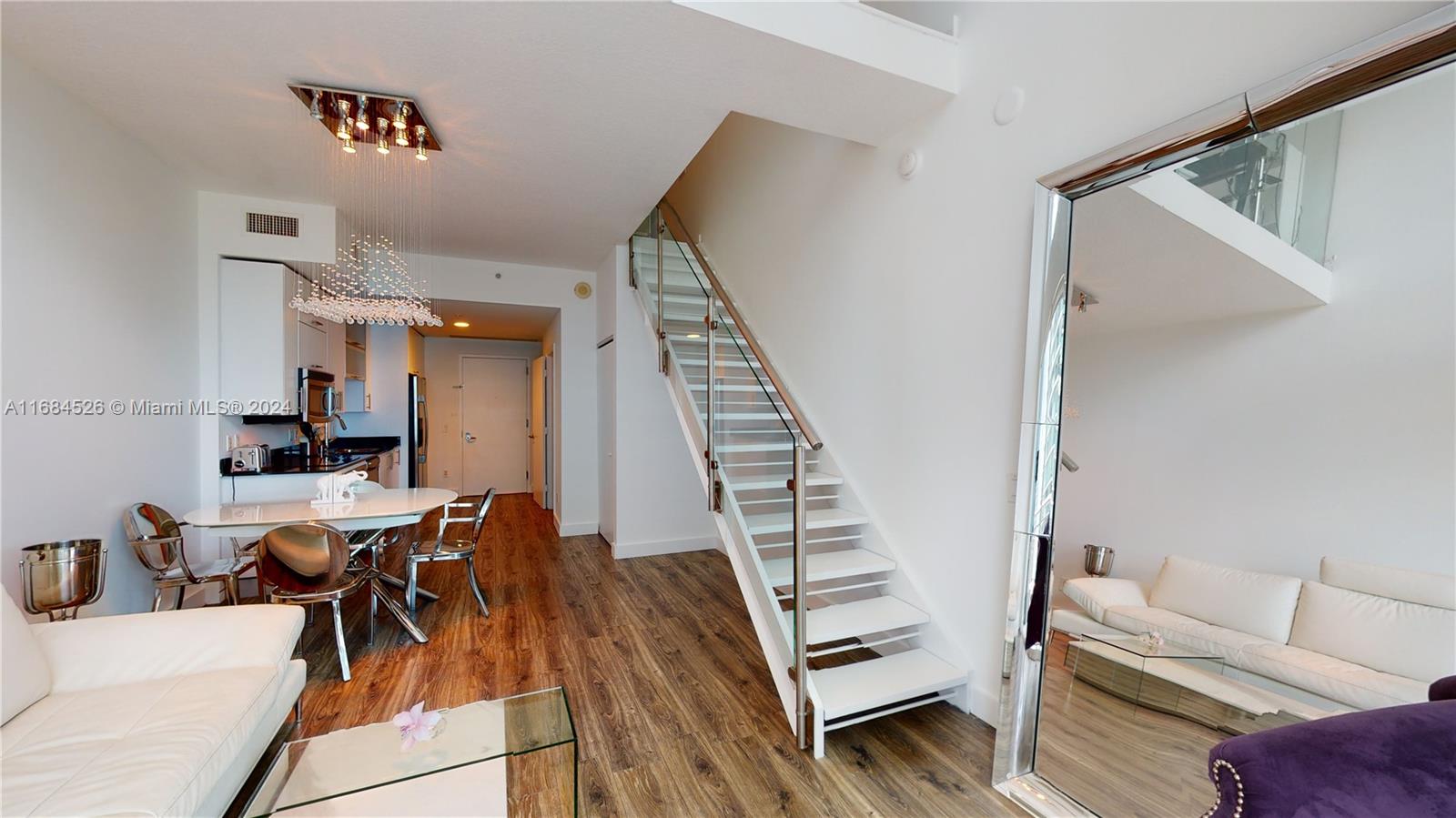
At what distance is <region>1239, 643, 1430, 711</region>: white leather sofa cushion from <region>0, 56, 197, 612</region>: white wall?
445 centimetres

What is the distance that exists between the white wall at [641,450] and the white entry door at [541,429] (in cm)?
208

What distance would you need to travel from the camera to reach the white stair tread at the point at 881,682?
222 cm

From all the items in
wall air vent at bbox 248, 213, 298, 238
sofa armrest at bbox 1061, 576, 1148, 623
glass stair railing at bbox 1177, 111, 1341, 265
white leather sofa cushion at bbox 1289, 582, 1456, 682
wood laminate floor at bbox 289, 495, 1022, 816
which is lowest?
wood laminate floor at bbox 289, 495, 1022, 816

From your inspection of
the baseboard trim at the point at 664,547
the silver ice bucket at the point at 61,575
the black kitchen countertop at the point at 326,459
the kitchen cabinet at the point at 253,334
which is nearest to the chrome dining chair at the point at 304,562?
the silver ice bucket at the point at 61,575

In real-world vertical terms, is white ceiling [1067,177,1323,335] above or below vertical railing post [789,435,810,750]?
above

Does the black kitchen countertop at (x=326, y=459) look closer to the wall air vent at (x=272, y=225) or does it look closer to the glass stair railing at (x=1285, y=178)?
the wall air vent at (x=272, y=225)

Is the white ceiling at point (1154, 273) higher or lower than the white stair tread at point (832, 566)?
higher

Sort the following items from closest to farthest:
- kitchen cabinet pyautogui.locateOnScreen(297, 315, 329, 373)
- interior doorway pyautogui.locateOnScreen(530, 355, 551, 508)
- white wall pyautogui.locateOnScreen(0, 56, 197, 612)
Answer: white wall pyautogui.locateOnScreen(0, 56, 197, 612), kitchen cabinet pyautogui.locateOnScreen(297, 315, 329, 373), interior doorway pyautogui.locateOnScreen(530, 355, 551, 508)

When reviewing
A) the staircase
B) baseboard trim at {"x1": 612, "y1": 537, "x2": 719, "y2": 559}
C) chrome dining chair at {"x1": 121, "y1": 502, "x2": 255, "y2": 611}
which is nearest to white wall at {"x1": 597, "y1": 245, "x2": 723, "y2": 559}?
baseboard trim at {"x1": 612, "y1": 537, "x2": 719, "y2": 559}

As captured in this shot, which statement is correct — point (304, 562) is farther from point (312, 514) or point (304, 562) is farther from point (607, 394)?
point (607, 394)

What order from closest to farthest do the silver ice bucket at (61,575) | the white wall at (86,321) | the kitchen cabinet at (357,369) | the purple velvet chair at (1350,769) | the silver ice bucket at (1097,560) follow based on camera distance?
the purple velvet chair at (1350,769) < the silver ice bucket at (1097,560) < the silver ice bucket at (61,575) < the white wall at (86,321) < the kitchen cabinet at (357,369)

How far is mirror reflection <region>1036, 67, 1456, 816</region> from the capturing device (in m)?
1.21

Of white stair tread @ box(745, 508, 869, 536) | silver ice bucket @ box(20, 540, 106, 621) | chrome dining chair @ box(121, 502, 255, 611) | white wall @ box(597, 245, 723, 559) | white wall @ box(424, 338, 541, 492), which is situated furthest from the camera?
white wall @ box(424, 338, 541, 492)

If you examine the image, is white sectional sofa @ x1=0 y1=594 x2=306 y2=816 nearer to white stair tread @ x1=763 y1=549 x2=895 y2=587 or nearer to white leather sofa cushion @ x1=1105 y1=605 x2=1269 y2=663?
white stair tread @ x1=763 y1=549 x2=895 y2=587
